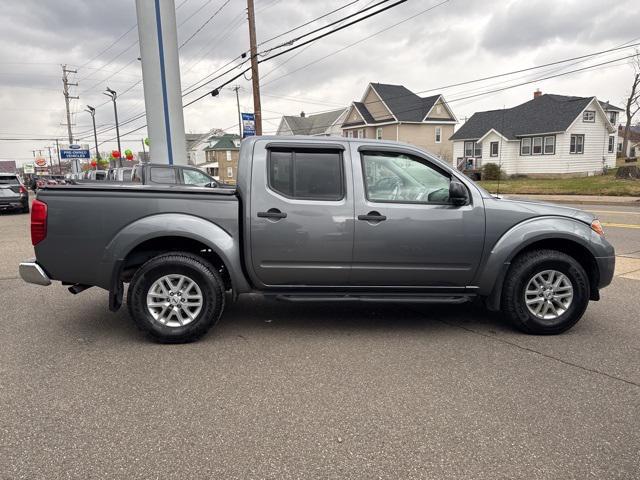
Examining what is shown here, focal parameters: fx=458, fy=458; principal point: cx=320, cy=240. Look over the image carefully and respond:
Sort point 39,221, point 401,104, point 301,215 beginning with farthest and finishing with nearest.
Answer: point 401,104, point 301,215, point 39,221

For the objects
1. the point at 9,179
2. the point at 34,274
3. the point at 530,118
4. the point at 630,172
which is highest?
the point at 530,118

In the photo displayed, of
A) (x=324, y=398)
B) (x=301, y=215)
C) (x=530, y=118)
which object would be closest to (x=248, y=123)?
(x=301, y=215)

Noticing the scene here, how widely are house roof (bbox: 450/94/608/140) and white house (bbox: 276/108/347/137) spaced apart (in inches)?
693

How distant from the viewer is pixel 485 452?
8.70ft

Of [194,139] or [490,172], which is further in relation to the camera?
[194,139]

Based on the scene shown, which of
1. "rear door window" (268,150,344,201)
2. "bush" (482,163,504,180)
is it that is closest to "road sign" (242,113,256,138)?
"rear door window" (268,150,344,201)

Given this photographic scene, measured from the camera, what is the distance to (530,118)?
1457 inches

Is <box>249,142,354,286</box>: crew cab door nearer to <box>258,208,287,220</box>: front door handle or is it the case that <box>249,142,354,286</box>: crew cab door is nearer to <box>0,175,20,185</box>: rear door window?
<box>258,208,287,220</box>: front door handle

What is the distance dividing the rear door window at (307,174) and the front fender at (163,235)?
689 mm

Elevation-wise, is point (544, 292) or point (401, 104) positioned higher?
point (401, 104)

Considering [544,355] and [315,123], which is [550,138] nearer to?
[315,123]

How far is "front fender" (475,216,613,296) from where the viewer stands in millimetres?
4281

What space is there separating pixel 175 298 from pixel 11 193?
712 inches

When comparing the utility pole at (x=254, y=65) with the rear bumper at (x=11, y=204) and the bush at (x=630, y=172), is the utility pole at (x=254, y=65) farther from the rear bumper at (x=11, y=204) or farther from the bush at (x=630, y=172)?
the bush at (x=630, y=172)
